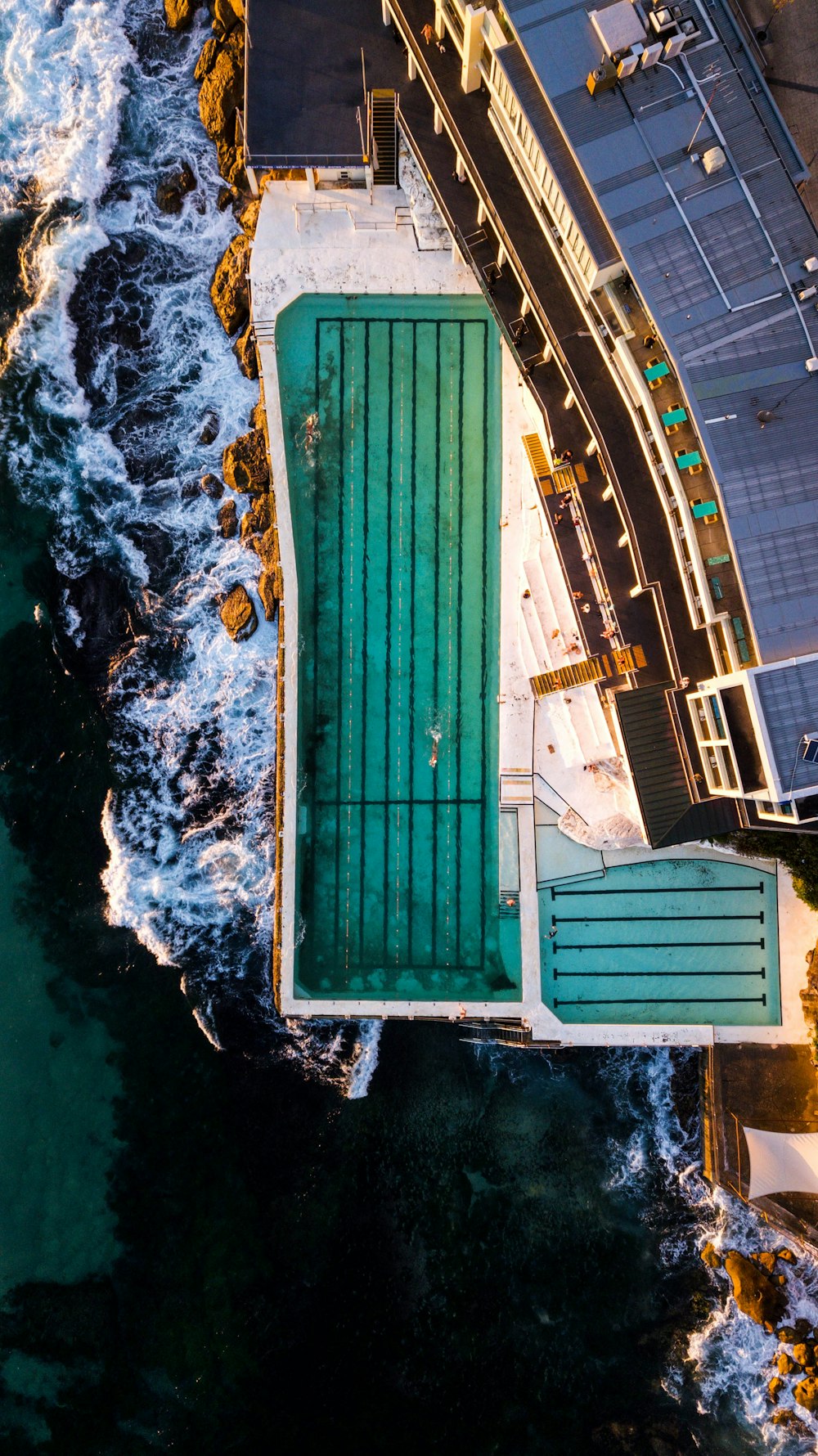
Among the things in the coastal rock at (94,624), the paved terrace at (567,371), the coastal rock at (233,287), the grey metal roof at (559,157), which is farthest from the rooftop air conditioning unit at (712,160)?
the coastal rock at (94,624)

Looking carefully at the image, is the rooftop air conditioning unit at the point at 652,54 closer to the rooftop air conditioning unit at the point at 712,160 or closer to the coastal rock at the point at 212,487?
the rooftop air conditioning unit at the point at 712,160

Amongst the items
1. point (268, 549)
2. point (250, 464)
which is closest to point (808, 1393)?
point (268, 549)

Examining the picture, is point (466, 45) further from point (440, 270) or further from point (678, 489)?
point (678, 489)

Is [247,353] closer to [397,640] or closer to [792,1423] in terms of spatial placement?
[397,640]

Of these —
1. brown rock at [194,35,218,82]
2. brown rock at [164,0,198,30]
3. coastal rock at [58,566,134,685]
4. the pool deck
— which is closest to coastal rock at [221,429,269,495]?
the pool deck

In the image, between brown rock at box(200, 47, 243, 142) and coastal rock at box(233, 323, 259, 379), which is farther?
coastal rock at box(233, 323, 259, 379)

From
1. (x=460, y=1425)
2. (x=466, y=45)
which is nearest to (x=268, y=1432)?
(x=460, y=1425)

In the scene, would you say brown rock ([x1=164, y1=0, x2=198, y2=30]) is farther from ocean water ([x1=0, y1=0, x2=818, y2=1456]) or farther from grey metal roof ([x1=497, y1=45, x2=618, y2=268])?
grey metal roof ([x1=497, y1=45, x2=618, y2=268])
